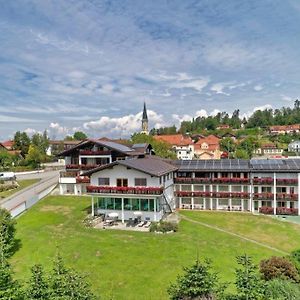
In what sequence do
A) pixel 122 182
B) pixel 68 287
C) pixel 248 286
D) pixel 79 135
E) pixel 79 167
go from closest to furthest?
pixel 248 286, pixel 68 287, pixel 122 182, pixel 79 167, pixel 79 135

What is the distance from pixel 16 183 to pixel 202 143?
82.6 metres

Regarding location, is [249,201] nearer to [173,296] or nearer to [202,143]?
[173,296]

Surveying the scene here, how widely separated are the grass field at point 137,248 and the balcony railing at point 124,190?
13.0 feet

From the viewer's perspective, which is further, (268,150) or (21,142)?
(268,150)

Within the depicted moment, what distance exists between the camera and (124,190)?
3728cm

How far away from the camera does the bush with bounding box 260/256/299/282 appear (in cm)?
2148

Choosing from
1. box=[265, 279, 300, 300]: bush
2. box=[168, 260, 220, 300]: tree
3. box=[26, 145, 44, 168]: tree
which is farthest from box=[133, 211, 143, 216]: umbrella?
box=[26, 145, 44, 168]: tree

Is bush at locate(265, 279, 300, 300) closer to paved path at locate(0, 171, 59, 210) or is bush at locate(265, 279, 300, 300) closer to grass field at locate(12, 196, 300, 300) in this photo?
grass field at locate(12, 196, 300, 300)

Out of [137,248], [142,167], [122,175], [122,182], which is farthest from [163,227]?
[122,175]

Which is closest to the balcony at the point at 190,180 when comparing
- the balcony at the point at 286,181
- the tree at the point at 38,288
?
the balcony at the point at 286,181

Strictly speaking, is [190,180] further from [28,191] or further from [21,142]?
[21,142]

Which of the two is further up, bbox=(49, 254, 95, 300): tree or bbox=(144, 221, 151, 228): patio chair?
bbox=(49, 254, 95, 300): tree

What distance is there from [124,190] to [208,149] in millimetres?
87466

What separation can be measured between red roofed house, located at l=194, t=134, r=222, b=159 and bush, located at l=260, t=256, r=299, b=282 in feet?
297
